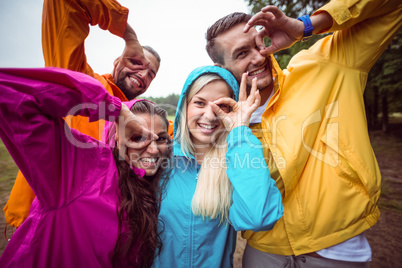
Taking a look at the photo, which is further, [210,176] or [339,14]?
[210,176]

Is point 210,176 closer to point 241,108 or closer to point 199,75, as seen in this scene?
point 241,108

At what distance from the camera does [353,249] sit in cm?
150

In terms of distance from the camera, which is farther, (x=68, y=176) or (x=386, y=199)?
(x=386, y=199)

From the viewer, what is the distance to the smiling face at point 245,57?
6.56 feet

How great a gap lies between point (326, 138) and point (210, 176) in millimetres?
1119

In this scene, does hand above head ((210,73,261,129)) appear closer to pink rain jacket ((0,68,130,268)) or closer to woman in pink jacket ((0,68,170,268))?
woman in pink jacket ((0,68,170,268))

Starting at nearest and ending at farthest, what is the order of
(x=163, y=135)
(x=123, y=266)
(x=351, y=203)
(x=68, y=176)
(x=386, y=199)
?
(x=68, y=176) < (x=351, y=203) < (x=123, y=266) < (x=163, y=135) < (x=386, y=199)

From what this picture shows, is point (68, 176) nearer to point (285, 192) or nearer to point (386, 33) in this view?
point (285, 192)

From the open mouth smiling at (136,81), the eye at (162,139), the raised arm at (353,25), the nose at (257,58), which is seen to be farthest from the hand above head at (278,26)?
the open mouth smiling at (136,81)

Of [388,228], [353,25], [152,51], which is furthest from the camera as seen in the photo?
[388,228]

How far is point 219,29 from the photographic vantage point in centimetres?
221

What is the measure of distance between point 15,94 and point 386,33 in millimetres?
2836

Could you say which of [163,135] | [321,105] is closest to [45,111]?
[163,135]

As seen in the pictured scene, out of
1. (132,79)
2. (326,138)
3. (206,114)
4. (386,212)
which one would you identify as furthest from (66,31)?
(386,212)
